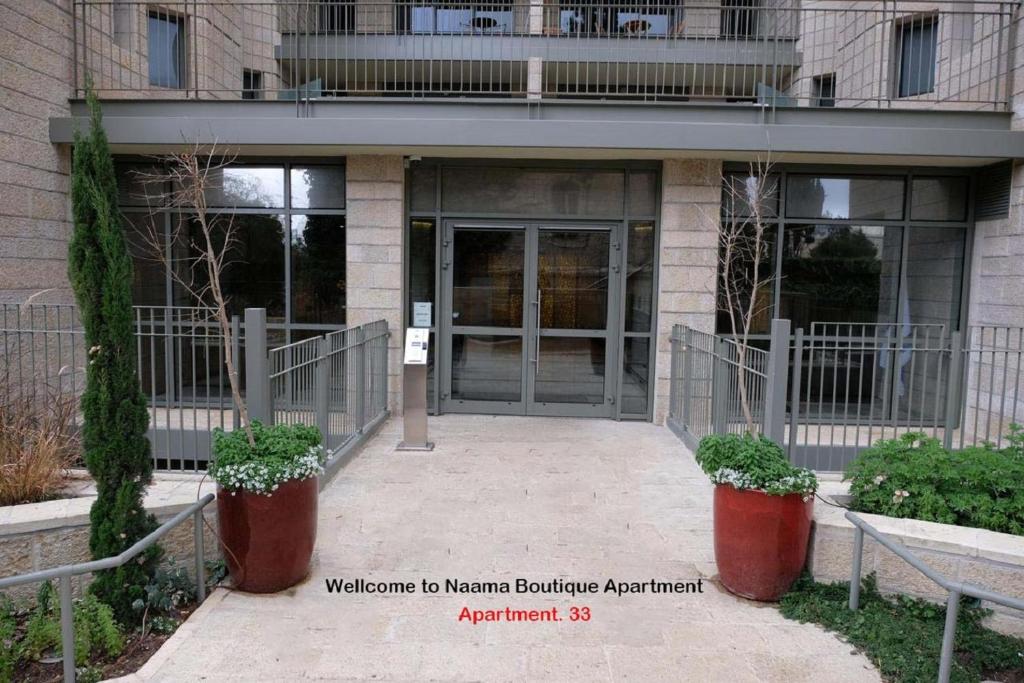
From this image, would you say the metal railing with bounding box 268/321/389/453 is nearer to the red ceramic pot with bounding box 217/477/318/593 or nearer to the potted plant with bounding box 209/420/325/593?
the potted plant with bounding box 209/420/325/593

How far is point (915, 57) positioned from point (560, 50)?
5483 mm

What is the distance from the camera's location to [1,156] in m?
7.00

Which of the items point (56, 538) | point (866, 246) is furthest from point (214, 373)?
point (866, 246)

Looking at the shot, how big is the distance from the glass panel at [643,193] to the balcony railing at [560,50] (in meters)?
0.95

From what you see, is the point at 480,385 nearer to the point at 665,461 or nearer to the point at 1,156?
the point at 665,461

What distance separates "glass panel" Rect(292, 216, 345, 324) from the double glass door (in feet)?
4.27

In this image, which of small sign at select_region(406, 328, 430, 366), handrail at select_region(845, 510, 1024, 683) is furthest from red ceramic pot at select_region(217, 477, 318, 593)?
handrail at select_region(845, 510, 1024, 683)

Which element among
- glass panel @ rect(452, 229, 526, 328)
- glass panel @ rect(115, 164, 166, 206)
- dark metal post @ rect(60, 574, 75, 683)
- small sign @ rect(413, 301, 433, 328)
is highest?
glass panel @ rect(115, 164, 166, 206)

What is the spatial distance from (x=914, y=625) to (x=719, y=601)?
98cm

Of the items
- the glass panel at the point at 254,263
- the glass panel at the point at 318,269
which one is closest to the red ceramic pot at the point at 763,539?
the glass panel at the point at 318,269

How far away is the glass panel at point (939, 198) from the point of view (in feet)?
27.4

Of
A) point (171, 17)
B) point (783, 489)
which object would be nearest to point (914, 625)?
point (783, 489)

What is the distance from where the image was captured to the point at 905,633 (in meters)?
3.56

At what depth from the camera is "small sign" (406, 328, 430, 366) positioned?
6938 mm
